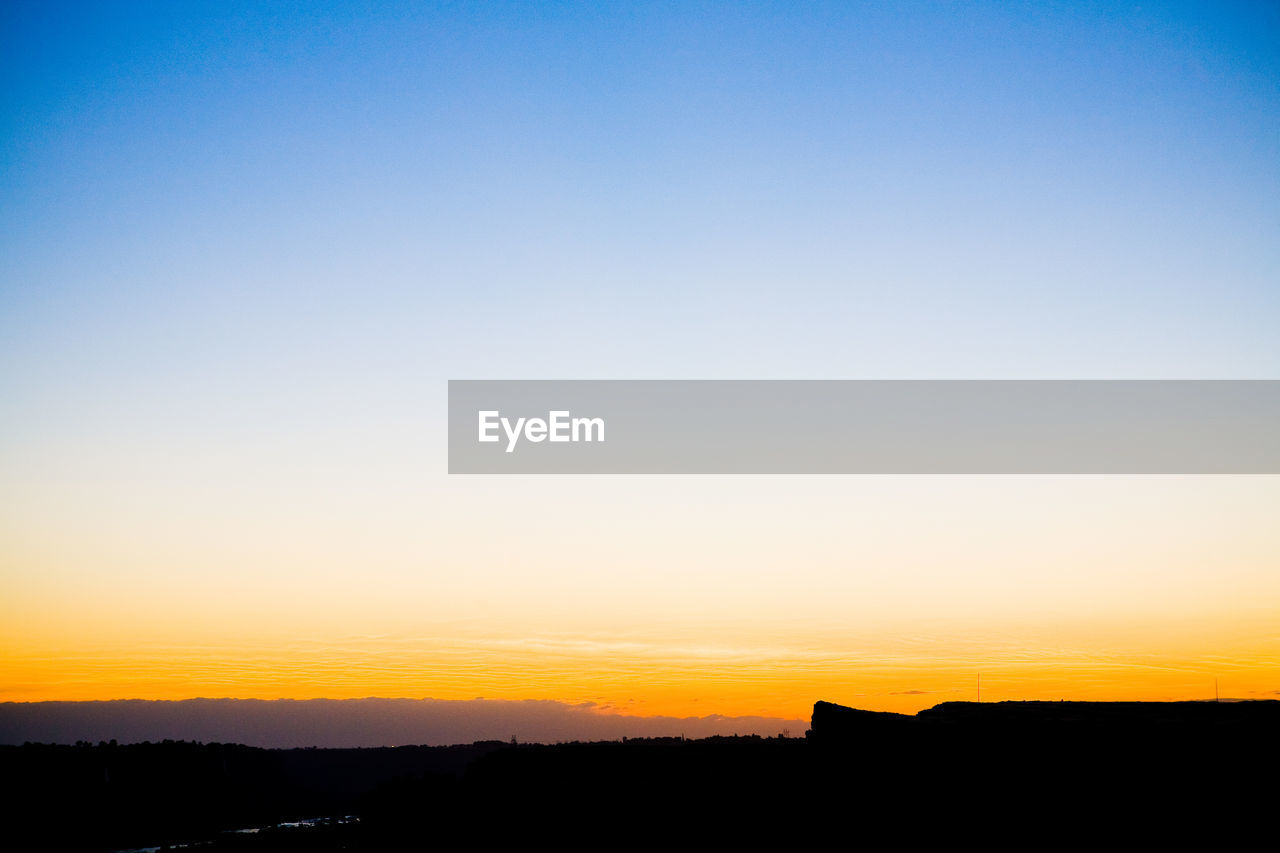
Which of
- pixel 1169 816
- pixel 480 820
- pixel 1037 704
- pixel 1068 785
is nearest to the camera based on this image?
pixel 1169 816

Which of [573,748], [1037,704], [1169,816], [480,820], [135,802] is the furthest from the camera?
[135,802]

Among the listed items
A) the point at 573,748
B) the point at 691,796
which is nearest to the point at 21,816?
the point at 573,748

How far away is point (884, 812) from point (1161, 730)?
27.6 ft

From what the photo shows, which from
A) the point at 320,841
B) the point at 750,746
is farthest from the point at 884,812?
the point at 320,841

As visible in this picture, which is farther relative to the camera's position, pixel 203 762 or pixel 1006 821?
pixel 203 762

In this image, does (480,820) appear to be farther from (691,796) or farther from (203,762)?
(203,762)

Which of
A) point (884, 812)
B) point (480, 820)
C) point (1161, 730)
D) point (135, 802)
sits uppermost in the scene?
point (1161, 730)

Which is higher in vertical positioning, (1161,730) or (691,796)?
(1161,730)

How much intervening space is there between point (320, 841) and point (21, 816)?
74455 millimetres

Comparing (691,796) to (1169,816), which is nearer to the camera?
(1169,816)

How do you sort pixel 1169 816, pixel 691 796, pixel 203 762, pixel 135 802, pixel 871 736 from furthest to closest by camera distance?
pixel 203 762
pixel 135 802
pixel 691 796
pixel 871 736
pixel 1169 816

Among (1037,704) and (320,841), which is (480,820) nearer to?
(320,841)

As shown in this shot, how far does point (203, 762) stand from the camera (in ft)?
598

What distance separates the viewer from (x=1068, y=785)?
1045 inches
